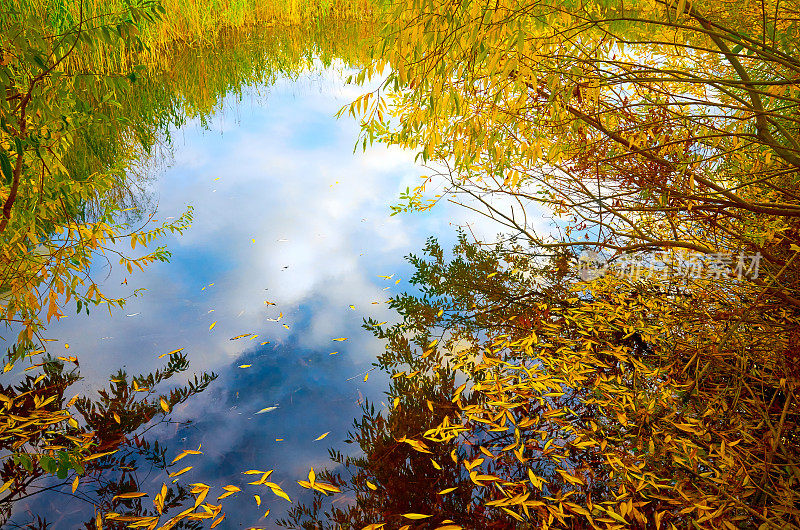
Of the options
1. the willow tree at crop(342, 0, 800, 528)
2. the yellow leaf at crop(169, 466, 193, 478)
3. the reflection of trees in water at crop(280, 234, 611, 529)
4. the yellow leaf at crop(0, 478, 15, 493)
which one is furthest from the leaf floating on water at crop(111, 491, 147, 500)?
the willow tree at crop(342, 0, 800, 528)

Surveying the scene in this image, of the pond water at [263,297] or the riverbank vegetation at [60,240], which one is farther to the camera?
the pond water at [263,297]

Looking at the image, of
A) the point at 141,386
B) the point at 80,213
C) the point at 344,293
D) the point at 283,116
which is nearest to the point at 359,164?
the point at 283,116

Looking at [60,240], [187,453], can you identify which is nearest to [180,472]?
[187,453]

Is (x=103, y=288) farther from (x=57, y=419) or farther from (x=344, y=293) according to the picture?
(x=344, y=293)

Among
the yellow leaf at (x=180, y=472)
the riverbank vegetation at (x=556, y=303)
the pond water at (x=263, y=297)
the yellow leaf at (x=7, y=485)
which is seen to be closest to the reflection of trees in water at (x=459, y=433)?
the riverbank vegetation at (x=556, y=303)

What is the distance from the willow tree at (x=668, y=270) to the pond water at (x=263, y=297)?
1.05 metres

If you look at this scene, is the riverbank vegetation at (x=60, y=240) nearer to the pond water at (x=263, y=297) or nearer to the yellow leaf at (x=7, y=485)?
the yellow leaf at (x=7, y=485)

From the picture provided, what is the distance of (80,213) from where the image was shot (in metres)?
4.13

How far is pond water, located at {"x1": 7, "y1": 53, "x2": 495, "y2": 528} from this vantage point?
242cm

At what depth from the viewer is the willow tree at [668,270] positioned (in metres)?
1.96

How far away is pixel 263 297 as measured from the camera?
11.9ft

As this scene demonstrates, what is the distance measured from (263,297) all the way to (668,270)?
3.17 meters

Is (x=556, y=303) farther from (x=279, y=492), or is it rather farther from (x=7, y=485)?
(x=7, y=485)

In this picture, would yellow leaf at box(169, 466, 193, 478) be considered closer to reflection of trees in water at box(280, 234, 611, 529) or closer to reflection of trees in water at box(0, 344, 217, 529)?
reflection of trees in water at box(0, 344, 217, 529)
